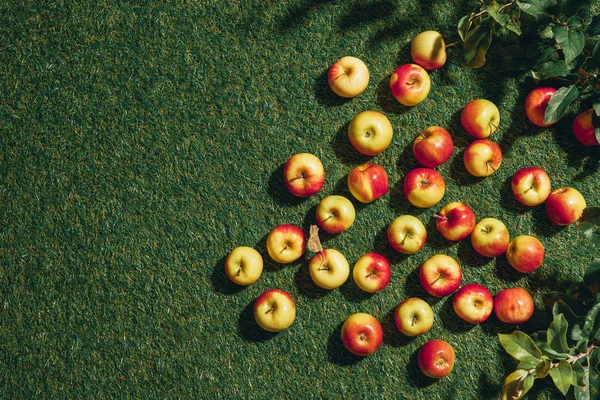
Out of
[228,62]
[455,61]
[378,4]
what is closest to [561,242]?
[455,61]

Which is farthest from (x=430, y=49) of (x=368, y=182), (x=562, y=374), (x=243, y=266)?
(x=562, y=374)

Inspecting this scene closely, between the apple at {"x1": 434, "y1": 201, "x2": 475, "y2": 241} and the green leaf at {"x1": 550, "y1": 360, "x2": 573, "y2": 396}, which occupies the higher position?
the apple at {"x1": 434, "y1": 201, "x2": 475, "y2": 241}

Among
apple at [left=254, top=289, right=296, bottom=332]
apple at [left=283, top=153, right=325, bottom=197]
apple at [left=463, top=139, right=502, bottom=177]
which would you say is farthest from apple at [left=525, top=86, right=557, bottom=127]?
apple at [left=254, top=289, right=296, bottom=332]

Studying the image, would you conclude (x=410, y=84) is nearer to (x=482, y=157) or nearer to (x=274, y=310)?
(x=482, y=157)

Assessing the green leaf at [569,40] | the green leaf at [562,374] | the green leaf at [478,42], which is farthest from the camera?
the green leaf at [478,42]

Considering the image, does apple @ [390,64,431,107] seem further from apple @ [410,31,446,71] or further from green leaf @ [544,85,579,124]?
green leaf @ [544,85,579,124]

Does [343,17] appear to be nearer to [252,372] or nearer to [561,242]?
→ [561,242]

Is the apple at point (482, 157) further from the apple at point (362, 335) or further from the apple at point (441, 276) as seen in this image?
the apple at point (362, 335)

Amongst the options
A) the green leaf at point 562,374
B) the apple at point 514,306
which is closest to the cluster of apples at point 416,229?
the apple at point 514,306
